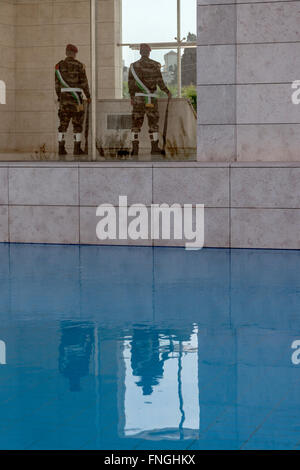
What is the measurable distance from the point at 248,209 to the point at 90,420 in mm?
8451

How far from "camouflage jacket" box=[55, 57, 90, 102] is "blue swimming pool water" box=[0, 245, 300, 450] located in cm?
428

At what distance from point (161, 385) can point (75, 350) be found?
1273 millimetres

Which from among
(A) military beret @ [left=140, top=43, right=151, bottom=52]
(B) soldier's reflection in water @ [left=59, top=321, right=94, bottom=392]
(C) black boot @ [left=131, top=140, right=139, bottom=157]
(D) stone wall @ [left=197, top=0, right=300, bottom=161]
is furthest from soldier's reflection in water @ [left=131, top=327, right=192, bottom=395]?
(A) military beret @ [left=140, top=43, right=151, bottom=52]

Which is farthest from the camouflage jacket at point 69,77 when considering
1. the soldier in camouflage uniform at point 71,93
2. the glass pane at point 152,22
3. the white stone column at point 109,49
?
the glass pane at point 152,22

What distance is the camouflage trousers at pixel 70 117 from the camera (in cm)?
1518

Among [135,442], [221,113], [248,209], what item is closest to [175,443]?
[135,442]

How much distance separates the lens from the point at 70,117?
15.2 meters

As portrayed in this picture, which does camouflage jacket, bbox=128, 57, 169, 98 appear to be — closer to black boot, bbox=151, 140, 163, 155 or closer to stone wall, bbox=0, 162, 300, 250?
black boot, bbox=151, 140, 163, 155

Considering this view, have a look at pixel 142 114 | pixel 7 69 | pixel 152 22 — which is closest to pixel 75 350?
pixel 142 114

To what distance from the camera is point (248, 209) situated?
1331 cm

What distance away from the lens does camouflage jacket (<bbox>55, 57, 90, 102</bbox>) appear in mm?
15195

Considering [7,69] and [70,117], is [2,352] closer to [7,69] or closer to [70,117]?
[70,117]

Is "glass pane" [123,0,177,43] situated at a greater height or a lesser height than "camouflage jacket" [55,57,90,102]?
greater

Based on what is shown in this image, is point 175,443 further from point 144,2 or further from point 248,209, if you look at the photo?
point 144,2
